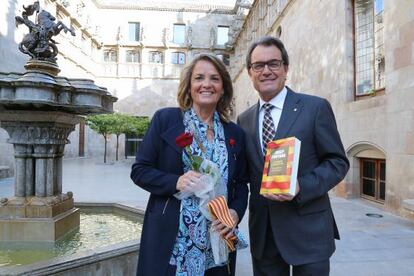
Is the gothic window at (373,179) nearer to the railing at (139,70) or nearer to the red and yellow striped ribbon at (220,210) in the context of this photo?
the red and yellow striped ribbon at (220,210)

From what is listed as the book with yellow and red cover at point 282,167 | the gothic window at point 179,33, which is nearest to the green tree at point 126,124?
the gothic window at point 179,33

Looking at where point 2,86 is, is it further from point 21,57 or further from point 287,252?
point 21,57

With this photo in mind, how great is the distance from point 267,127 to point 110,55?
135 feet

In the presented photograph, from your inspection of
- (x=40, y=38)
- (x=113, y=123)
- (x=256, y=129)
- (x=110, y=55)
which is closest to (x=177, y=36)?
(x=110, y=55)

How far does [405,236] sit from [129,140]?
36178 millimetres

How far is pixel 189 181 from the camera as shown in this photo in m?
2.07

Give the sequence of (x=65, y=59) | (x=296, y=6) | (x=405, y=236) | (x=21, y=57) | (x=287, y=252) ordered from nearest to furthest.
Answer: (x=287, y=252) → (x=405, y=236) → (x=296, y=6) → (x=21, y=57) → (x=65, y=59)

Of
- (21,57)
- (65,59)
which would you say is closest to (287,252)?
(21,57)

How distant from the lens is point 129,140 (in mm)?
40281

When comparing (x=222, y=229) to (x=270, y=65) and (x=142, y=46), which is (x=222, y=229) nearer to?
(x=270, y=65)

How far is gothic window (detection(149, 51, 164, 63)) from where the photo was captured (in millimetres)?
40812

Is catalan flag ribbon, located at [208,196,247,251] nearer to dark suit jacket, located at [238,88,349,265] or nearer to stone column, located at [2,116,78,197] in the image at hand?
dark suit jacket, located at [238,88,349,265]

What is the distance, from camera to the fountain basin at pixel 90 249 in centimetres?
323

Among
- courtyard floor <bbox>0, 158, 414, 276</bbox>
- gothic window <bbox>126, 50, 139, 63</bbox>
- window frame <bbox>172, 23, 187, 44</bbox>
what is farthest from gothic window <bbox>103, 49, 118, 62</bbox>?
courtyard floor <bbox>0, 158, 414, 276</bbox>
